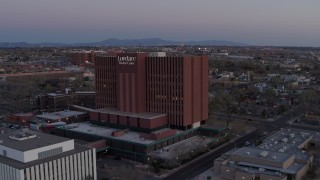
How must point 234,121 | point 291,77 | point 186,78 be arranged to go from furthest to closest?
point 291,77
point 234,121
point 186,78

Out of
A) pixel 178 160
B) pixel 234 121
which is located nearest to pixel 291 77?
pixel 234 121

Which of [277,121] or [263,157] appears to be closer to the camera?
[263,157]

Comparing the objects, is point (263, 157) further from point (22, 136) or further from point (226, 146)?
point (22, 136)

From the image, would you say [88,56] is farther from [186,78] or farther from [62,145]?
[62,145]

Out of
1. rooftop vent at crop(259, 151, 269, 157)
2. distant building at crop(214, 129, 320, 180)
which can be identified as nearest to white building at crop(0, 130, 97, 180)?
distant building at crop(214, 129, 320, 180)

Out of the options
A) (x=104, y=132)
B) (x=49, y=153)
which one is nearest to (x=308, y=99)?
(x=104, y=132)

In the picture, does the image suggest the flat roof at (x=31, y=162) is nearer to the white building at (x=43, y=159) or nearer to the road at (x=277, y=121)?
the white building at (x=43, y=159)
